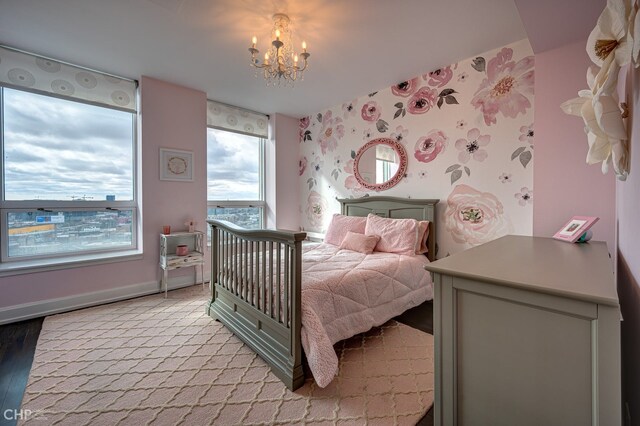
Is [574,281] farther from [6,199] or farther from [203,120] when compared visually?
[6,199]

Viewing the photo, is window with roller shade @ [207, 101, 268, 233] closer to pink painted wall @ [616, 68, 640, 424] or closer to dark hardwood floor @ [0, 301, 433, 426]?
dark hardwood floor @ [0, 301, 433, 426]

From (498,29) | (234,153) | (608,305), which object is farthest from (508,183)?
(234,153)

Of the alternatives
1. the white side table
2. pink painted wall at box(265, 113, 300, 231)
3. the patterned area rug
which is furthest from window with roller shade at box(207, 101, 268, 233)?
the patterned area rug

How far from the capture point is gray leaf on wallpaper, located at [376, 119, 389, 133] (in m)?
3.40

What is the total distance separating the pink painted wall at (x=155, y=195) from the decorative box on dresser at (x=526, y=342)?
3.28 meters

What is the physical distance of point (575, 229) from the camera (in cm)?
151

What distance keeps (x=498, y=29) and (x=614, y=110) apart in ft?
6.43

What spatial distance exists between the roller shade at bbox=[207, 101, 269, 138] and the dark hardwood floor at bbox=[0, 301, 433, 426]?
2802 millimetres

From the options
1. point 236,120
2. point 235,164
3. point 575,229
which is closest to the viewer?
point 575,229

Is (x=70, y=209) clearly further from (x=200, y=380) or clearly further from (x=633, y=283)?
(x=633, y=283)

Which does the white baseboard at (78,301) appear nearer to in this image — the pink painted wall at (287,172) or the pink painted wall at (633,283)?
the pink painted wall at (287,172)

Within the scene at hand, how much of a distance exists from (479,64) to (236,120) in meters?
3.09

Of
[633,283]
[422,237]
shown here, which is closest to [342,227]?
[422,237]

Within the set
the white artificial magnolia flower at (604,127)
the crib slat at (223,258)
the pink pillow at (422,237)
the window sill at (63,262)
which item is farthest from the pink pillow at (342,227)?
the white artificial magnolia flower at (604,127)
